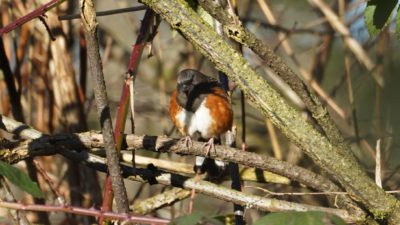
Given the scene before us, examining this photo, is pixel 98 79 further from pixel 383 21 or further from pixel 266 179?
pixel 266 179

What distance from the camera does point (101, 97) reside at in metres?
1.25

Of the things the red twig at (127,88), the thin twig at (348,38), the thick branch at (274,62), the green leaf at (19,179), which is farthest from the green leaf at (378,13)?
the thin twig at (348,38)

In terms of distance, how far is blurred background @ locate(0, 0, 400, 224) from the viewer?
272 cm

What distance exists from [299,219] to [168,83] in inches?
125

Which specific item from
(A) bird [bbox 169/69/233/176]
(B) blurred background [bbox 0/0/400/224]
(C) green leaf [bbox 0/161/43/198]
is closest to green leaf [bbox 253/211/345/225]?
(C) green leaf [bbox 0/161/43/198]

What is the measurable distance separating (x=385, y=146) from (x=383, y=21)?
1756 mm

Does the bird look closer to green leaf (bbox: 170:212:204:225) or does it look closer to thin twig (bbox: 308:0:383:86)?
thin twig (bbox: 308:0:383:86)

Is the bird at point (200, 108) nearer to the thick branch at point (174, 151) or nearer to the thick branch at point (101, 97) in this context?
the thick branch at point (174, 151)

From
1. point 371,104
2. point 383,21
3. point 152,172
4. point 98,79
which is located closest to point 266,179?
point 152,172

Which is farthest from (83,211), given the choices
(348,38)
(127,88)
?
(348,38)

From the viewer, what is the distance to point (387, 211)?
4.81 feet

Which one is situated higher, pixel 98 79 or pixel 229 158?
pixel 98 79

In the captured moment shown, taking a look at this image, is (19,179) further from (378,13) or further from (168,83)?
(168,83)

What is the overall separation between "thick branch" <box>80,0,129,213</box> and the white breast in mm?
1590
